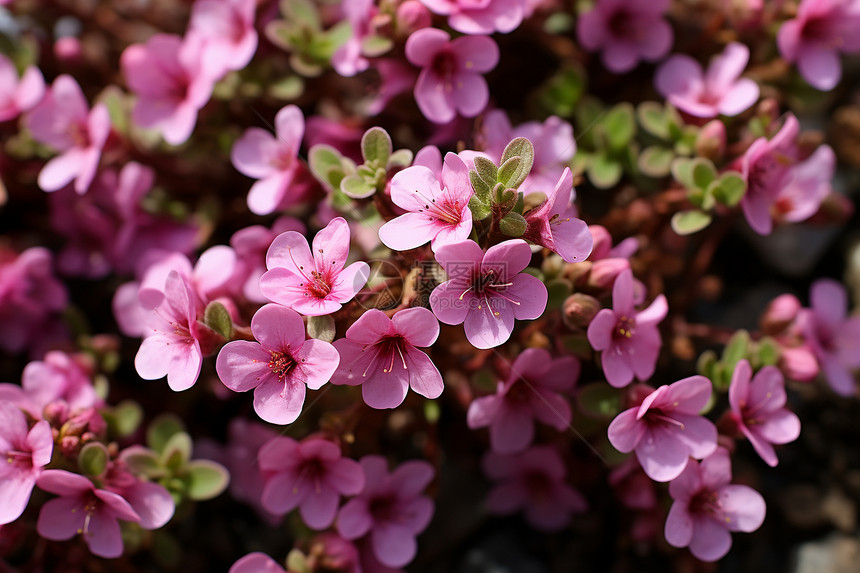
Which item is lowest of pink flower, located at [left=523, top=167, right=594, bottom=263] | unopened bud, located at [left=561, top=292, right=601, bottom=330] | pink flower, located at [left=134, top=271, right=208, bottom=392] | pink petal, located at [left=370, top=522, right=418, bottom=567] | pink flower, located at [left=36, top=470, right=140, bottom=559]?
pink petal, located at [left=370, top=522, right=418, bottom=567]

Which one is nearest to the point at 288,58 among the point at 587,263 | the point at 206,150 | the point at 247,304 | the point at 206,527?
the point at 206,150

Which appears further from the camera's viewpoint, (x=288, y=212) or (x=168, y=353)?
(x=288, y=212)

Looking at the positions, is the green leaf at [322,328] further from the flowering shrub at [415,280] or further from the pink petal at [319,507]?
the pink petal at [319,507]

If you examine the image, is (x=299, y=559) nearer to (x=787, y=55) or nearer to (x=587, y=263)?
(x=587, y=263)

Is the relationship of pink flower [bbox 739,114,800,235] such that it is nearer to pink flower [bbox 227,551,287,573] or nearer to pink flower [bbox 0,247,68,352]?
pink flower [bbox 227,551,287,573]

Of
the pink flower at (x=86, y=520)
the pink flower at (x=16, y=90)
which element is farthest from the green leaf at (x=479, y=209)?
the pink flower at (x=16, y=90)

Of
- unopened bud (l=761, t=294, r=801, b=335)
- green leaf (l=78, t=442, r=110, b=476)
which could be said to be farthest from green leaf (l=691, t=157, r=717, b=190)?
green leaf (l=78, t=442, r=110, b=476)

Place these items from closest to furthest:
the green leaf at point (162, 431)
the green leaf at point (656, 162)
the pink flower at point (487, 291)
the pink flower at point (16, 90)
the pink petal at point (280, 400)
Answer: the pink flower at point (487, 291), the pink petal at point (280, 400), the green leaf at point (162, 431), the green leaf at point (656, 162), the pink flower at point (16, 90)
